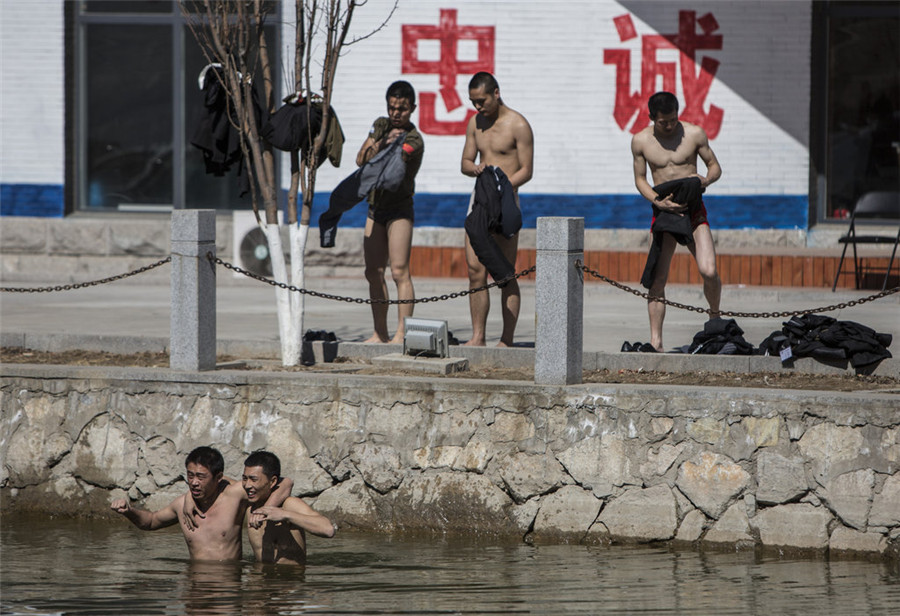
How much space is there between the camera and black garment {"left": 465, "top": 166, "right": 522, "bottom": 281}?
9.82 m

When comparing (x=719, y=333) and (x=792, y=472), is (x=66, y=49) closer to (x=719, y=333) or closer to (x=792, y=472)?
(x=719, y=333)

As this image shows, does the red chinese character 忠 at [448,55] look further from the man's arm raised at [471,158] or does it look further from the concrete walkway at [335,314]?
the man's arm raised at [471,158]

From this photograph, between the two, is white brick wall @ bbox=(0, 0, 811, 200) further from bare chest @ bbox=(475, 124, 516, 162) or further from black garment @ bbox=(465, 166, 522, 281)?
black garment @ bbox=(465, 166, 522, 281)

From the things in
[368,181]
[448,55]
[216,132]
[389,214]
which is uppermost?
[448,55]

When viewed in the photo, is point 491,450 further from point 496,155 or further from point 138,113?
point 138,113

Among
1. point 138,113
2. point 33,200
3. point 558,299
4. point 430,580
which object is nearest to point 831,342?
point 558,299

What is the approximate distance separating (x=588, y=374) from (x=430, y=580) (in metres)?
2.25

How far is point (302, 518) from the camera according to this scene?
7473mm

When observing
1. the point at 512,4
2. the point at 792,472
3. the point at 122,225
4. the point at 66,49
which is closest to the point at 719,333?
the point at 792,472

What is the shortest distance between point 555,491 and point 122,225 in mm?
8949

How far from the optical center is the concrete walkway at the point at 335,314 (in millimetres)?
10422

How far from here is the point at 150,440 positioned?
8992 mm

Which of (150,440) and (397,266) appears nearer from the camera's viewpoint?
(150,440)

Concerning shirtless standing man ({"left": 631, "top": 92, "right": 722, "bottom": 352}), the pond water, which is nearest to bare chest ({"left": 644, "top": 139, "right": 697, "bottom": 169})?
shirtless standing man ({"left": 631, "top": 92, "right": 722, "bottom": 352})
